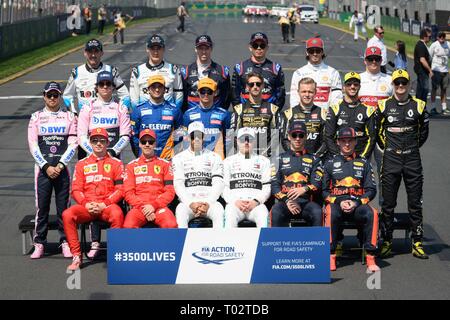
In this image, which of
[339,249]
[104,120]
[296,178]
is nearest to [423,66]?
[339,249]

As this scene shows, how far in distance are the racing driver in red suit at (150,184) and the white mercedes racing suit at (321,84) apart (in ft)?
7.38

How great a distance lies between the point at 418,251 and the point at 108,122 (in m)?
4.09

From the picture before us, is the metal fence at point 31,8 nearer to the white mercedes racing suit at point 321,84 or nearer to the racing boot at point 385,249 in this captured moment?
the white mercedes racing suit at point 321,84

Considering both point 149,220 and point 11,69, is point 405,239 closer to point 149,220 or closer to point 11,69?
point 149,220

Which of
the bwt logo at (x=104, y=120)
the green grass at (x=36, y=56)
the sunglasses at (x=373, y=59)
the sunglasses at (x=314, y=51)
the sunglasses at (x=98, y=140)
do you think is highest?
the sunglasses at (x=314, y=51)

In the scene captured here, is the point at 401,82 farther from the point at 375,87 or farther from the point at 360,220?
the point at 360,220

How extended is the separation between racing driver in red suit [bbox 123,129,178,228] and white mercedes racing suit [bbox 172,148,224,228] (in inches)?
4.3

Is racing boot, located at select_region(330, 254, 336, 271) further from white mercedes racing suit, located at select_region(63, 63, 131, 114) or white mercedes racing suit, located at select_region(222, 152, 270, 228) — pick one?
white mercedes racing suit, located at select_region(63, 63, 131, 114)

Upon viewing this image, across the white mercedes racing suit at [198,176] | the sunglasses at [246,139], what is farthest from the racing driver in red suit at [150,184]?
the sunglasses at [246,139]

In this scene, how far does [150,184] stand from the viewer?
11.7 m

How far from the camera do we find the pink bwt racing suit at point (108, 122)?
40.5ft

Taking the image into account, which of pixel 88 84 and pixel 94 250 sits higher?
pixel 88 84
